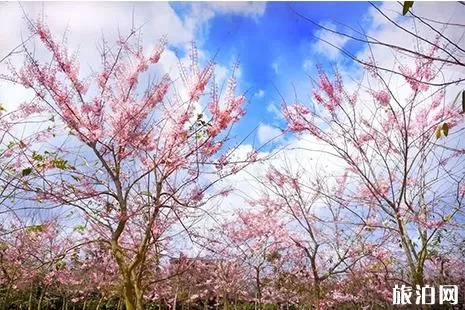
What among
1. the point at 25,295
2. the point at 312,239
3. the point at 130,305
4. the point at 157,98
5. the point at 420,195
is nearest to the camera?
the point at 130,305

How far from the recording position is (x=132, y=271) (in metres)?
5.69

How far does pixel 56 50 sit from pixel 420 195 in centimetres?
648

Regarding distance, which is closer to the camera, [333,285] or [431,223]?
[431,223]

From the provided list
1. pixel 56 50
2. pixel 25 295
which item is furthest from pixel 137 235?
pixel 25 295

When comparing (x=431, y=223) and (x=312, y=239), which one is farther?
(x=312, y=239)

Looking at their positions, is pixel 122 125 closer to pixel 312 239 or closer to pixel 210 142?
pixel 210 142

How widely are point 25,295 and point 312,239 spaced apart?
19.0 metres

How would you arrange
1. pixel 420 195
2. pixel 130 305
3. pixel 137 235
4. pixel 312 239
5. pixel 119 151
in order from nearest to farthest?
pixel 130 305 < pixel 119 151 < pixel 420 195 < pixel 137 235 < pixel 312 239

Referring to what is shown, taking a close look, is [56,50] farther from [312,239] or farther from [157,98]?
[312,239]

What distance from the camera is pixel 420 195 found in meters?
7.56

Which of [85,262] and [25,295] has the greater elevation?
[85,262]

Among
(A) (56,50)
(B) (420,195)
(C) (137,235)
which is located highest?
(A) (56,50)

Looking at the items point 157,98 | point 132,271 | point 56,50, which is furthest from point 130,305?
point 56,50

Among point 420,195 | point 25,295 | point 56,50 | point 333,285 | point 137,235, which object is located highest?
point 56,50
